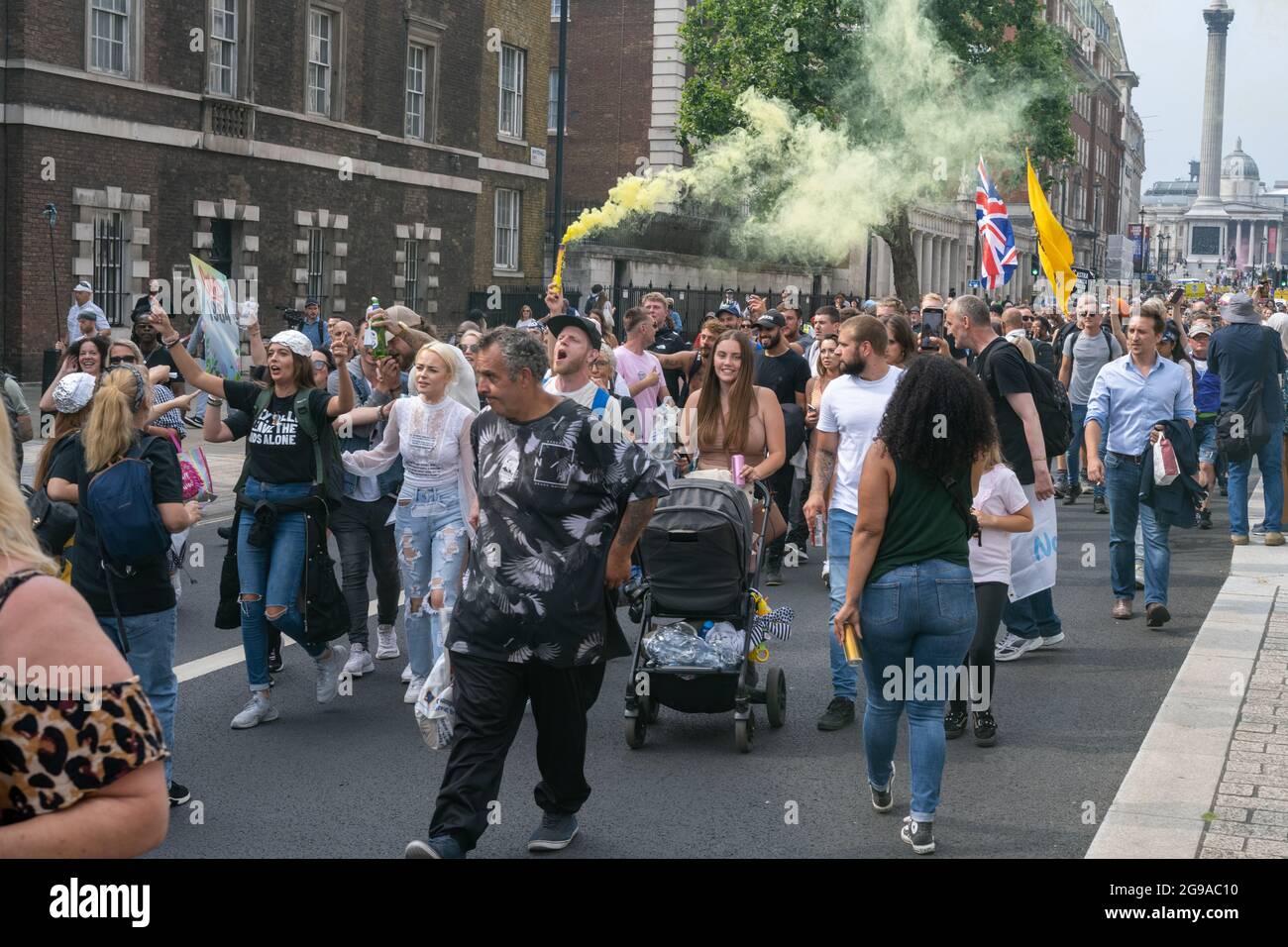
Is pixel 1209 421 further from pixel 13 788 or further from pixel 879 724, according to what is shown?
pixel 13 788

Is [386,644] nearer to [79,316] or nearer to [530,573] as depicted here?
[530,573]

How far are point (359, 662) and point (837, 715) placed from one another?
2.65 metres

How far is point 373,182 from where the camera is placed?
105 feet

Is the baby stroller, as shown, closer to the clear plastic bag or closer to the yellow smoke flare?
the clear plastic bag

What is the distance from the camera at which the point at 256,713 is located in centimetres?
739

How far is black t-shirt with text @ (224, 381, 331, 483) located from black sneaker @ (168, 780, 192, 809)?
1648mm

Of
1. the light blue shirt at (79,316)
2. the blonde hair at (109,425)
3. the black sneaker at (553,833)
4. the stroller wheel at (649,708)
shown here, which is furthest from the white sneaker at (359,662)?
the light blue shirt at (79,316)

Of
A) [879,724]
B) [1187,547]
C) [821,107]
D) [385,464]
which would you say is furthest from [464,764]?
[821,107]

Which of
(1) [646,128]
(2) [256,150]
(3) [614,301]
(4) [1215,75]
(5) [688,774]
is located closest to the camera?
(5) [688,774]

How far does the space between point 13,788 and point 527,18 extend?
125 ft

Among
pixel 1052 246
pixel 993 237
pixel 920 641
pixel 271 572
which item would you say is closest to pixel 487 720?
pixel 920 641

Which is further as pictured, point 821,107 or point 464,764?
point 821,107

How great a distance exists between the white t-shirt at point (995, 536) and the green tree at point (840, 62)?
37057mm

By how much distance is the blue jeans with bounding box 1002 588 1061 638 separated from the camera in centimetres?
937
